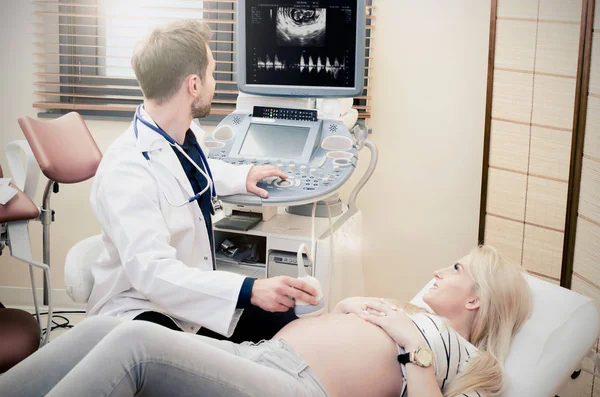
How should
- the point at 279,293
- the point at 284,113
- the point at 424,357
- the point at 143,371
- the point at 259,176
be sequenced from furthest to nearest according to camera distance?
1. the point at 284,113
2. the point at 259,176
3. the point at 279,293
4. the point at 424,357
5. the point at 143,371

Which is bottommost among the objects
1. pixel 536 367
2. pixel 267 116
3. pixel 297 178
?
pixel 536 367

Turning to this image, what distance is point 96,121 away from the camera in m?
3.31

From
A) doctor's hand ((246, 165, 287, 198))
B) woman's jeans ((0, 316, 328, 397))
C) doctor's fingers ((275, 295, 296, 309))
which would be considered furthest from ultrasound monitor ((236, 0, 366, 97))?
woman's jeans ((0, 316, 328, 397))

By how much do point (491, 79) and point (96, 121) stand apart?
179 centimetres

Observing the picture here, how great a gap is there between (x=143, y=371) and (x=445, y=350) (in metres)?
0.71

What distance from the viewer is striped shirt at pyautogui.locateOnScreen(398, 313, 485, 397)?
1.67 meters

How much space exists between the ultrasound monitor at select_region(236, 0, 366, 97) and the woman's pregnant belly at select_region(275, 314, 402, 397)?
904 mm

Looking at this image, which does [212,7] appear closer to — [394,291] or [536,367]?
[394,291]

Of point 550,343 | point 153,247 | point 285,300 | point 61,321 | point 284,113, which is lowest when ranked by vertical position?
point 61,321

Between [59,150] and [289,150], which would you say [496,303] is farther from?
[59,150]

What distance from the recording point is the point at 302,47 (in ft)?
7.66

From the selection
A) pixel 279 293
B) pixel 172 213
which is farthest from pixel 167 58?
pixel 279 293

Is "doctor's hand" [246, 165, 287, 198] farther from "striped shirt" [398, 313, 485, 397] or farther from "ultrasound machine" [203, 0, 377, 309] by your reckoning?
"striped shirt" [398, 313, 485, 397]

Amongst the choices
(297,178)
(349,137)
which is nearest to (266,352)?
(297,178)
